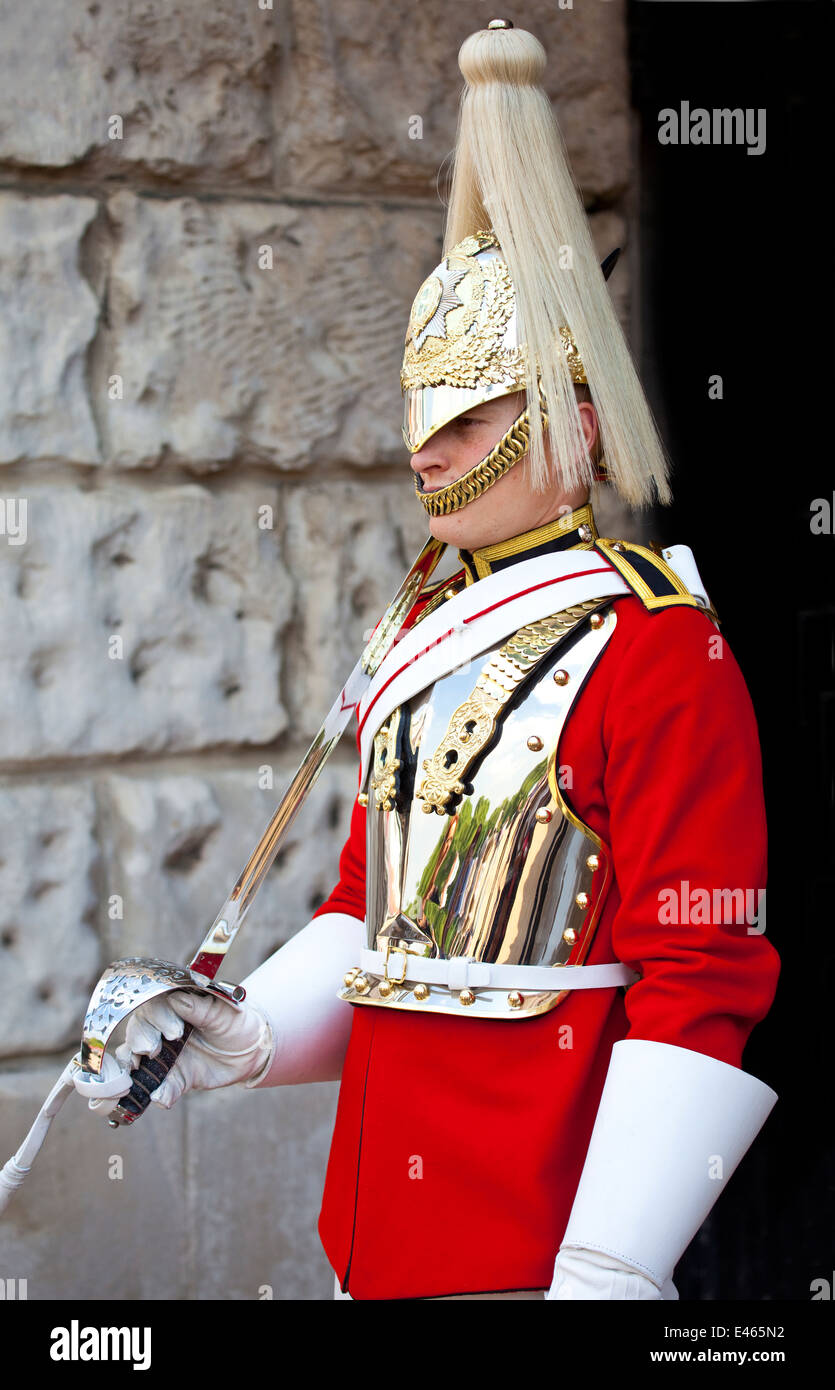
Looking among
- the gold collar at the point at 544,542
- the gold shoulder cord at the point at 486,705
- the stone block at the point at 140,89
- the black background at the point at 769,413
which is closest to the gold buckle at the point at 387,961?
the gold shoulder cord at the point at 486,705

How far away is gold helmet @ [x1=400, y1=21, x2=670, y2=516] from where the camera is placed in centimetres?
152

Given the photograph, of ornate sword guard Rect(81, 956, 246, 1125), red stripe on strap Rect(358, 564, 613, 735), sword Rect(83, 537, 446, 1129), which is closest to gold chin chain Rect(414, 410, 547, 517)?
red stripe on strap Rect(358, 564, 613, 735)

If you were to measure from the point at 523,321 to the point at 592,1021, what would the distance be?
735 millimetres

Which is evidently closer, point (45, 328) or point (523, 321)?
point (523, 321)

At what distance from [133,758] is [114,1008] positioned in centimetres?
109

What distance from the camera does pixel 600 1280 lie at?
52.6 inches

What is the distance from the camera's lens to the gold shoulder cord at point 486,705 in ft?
4.98

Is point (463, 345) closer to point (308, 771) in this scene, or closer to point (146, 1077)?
point (308, 771)

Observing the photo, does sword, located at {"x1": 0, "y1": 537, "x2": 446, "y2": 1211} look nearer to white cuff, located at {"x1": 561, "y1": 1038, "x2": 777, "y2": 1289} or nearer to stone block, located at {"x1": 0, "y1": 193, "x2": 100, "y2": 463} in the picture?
white cuff, located at {"x1": 561, "y1": 1038, "x2": 777, "y2": 1289}

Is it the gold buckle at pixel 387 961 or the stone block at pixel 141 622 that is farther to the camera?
the stone block at pixel 141 622

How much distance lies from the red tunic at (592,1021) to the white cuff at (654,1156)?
0.10 ft

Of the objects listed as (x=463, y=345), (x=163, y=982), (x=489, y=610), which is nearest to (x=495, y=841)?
(x=489, y=610)

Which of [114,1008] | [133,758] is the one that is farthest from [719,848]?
[133,758]

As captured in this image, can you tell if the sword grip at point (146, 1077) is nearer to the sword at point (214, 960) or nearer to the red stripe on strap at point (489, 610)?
the sword at point (214, 960)
